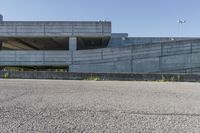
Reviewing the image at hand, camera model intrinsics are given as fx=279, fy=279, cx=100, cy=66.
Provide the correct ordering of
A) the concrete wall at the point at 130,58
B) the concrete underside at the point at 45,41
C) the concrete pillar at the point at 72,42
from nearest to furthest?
the concrete wall at the point at 130,58, the concrete pillar at the point at 72,42, the concrete underside at the point at 45,41

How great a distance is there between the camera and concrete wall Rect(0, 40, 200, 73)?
1492 inches

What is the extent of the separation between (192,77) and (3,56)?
27.7 m

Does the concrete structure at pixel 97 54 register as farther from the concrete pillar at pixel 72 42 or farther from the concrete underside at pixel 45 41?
the concrete underside at pixel 45 41

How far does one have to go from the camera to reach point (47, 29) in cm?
4016

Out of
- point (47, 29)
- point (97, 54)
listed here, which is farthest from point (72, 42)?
point (97, 54)

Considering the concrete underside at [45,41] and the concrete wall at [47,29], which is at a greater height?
the concrete wall at [47,29]

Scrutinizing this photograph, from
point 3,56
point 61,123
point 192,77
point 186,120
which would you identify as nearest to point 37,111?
point 61,123

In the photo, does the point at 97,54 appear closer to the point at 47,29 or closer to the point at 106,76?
the point at 47,29

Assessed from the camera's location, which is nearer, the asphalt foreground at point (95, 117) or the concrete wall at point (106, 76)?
the asphalt foreground at point (95, 117)

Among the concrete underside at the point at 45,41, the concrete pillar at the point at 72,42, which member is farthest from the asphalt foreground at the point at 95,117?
the concrete underside at the point at 45,41

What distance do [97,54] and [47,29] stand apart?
8215 millimetres

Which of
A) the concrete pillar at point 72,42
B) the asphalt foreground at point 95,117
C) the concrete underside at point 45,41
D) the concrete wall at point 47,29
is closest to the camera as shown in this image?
the asphalt foreground at point 95,117

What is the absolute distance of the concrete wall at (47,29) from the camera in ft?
131

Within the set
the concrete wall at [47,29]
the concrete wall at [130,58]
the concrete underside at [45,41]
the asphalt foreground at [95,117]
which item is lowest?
the asphalt foreground at [95,117]
